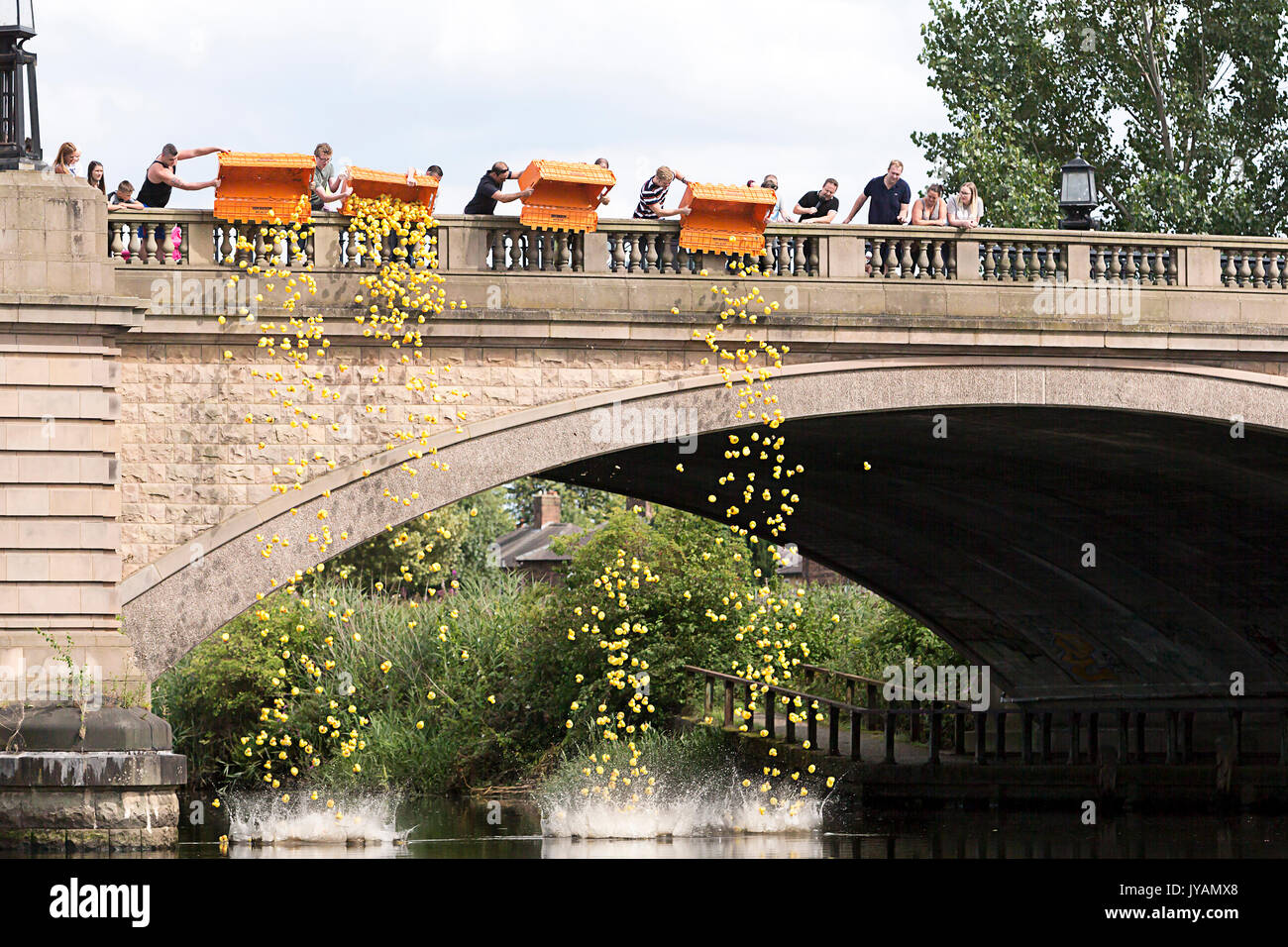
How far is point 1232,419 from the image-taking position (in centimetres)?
2064

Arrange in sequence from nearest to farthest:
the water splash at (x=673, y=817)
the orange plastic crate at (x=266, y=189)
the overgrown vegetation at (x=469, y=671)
Answer: the orange plastic crate at (x=266, y=189) < the water splash at (x=673, y=817) < the overgrown vegetation at (x=469, y=671)

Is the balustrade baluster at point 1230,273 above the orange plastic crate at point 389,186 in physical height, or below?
below

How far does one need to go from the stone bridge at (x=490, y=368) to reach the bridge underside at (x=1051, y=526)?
0.34m

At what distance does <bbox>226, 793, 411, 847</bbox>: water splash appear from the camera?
2209 centimetres

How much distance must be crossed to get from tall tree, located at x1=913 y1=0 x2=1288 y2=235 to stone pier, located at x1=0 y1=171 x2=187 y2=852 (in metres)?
22.5

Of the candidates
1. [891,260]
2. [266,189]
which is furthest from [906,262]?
[266,189]

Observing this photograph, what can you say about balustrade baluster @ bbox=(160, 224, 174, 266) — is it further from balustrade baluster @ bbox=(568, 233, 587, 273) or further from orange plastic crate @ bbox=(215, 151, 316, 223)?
balustrade baluster @ bbox=(568, 233, 587, 273)

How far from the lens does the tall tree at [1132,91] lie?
1480 inches

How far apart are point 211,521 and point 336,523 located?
114cm

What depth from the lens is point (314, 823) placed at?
22609 millimetres

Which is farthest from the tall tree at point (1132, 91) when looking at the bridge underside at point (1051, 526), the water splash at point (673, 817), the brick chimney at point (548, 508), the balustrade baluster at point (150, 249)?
the brick chimney at point (548, 508)

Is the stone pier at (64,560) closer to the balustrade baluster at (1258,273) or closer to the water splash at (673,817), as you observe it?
the water splash at (673,817)
